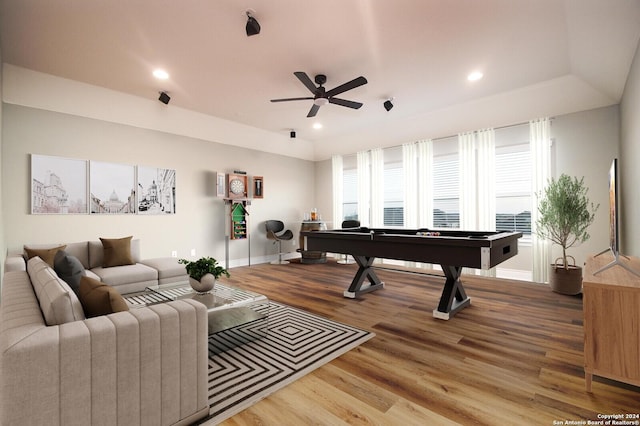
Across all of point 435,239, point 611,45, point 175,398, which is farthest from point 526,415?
Answer: point 611,45

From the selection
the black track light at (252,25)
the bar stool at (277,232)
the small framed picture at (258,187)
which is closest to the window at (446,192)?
the bar stool at (277,232)

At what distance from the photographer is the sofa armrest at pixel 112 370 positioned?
1.18m

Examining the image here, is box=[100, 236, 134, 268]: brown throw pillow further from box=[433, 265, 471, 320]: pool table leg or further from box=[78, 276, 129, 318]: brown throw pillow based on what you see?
box=[433, 265, 471, 320]: pool table leg

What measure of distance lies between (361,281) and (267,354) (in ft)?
6.56

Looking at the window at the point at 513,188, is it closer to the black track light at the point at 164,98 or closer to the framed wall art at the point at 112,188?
the black track light at the point at 164,98

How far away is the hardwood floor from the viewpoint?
174cm

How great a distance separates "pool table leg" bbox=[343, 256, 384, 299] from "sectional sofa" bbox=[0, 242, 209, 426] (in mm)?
2632

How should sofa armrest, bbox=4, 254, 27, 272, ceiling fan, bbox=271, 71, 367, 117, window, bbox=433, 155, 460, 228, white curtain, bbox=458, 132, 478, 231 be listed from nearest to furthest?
sofa armrest, bbox=4, 254, 27, 272, ceiling fan, bbox=271, 71, 367, 117, white curtain, bbox=458, 132, 478, 231, window, bbox=433, 155, 460, 228

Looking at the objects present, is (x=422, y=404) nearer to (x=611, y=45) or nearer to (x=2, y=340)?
(x=2, y=340)

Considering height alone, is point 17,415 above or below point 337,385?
above

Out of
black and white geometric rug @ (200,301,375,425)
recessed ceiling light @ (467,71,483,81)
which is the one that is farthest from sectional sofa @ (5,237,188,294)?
recessed ceiling light @ (467,71,483,81)

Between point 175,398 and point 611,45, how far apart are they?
484cm

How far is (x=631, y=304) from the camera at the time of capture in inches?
70.4

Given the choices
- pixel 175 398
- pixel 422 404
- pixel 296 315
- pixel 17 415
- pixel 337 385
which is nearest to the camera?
pixel 17 415
